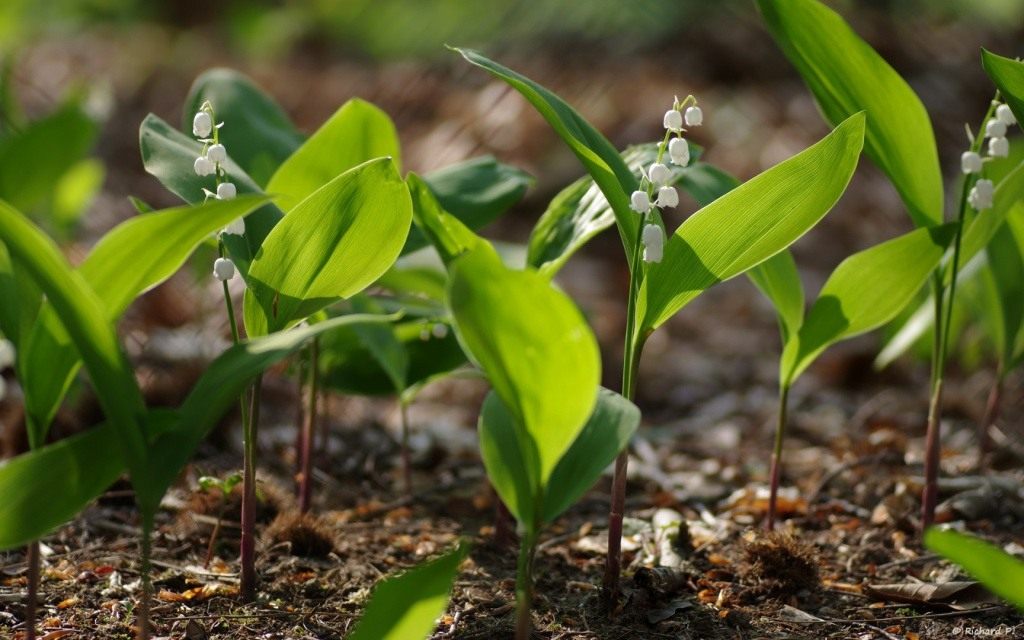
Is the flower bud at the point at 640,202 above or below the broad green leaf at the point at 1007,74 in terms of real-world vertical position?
below

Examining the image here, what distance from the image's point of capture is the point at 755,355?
3.46 m

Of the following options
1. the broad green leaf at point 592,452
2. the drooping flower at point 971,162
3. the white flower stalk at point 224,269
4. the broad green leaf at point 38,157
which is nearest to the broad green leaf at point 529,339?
the broad green leaf at point 592,452

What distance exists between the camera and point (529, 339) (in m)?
1.07

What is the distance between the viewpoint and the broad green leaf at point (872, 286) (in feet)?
5.02

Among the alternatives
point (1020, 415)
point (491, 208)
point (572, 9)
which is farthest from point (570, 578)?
point (572, 9)

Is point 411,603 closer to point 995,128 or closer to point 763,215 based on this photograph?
point 763,215

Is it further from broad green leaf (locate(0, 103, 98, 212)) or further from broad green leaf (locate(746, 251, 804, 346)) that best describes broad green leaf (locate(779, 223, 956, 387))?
broad green leaf (locate(0, 103, 98, 212))

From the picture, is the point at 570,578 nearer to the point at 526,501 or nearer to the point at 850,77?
the point at 526,501

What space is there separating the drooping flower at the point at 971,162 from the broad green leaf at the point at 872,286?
9 cm

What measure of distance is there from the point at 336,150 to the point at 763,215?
30.3 inches

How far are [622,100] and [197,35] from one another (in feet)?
14.6

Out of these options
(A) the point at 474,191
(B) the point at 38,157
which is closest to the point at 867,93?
(A) the point at 474,191

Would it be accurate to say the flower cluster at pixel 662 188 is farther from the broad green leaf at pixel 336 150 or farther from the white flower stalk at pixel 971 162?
the broad green leaf at pixel 336 150

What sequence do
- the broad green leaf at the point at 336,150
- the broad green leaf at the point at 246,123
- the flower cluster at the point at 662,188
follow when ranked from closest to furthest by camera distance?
the flower cluster at the point at 662,188, the broad green leaf at the point at 336,150, the broad green leaf at the point at 246,123
